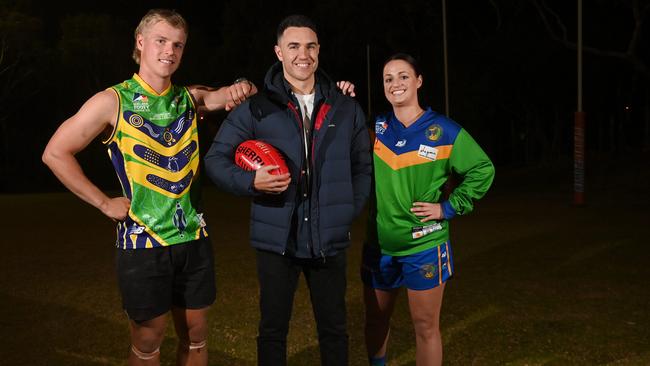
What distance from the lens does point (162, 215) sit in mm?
3494

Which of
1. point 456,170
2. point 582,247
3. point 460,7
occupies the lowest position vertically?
point 582,247

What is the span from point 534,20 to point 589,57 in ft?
10.8

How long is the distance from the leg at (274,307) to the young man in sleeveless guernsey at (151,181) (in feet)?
1.03

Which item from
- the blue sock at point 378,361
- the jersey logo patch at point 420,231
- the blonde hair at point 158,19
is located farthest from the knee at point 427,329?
the blonde hair at point 158,19

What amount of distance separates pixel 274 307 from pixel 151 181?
954 mm

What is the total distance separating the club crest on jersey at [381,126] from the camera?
4.25 meters

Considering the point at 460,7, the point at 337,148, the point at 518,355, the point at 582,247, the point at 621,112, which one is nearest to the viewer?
the point at 337,148

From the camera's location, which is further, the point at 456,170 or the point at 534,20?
the point at 534,20

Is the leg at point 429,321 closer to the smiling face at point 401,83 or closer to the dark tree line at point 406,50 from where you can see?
the smiling face at point 401,83

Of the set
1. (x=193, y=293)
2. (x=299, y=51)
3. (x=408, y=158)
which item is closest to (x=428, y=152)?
(x=408, y=158)

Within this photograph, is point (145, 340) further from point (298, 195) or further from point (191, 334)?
point (298, 195)

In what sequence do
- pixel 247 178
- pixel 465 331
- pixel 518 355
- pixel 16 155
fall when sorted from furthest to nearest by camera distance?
1. pixel 16 155
2. pixel 465 331
3. pixel 518 355
4. pixel 247 178

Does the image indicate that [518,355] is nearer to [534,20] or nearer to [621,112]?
[534,20]

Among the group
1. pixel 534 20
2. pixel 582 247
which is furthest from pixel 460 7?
pixel 582 247
